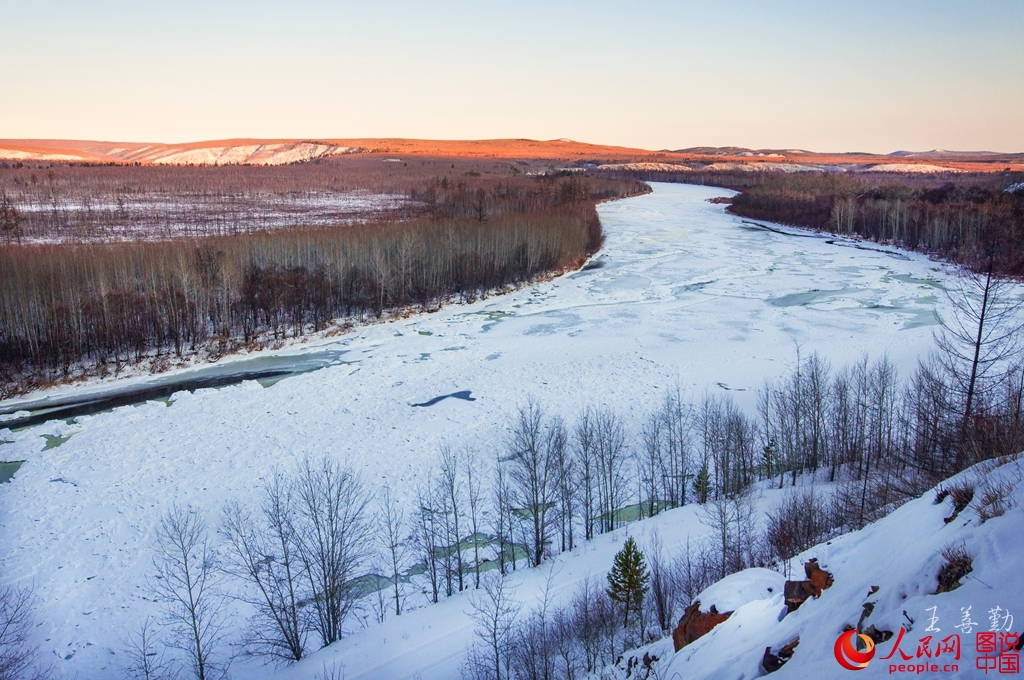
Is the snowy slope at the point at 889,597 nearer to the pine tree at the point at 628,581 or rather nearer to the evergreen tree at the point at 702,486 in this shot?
the pine tree at the point at 628,581

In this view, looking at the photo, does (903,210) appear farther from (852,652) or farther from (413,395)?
(852,652)

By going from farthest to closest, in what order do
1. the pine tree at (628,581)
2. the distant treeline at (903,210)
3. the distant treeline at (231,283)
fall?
the distant treeline at (903,210) → the distant treeline at (231,283) → the pine tree at (628,581)

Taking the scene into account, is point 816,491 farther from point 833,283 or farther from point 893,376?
point 833,283

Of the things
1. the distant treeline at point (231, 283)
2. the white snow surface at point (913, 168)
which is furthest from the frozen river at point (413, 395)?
the white snow surface at point (913, 168)

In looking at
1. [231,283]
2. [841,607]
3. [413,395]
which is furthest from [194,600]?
[231,283]

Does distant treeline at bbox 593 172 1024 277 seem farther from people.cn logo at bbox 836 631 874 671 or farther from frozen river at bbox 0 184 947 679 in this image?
people.cn logo at bbox 836 631 874 671
